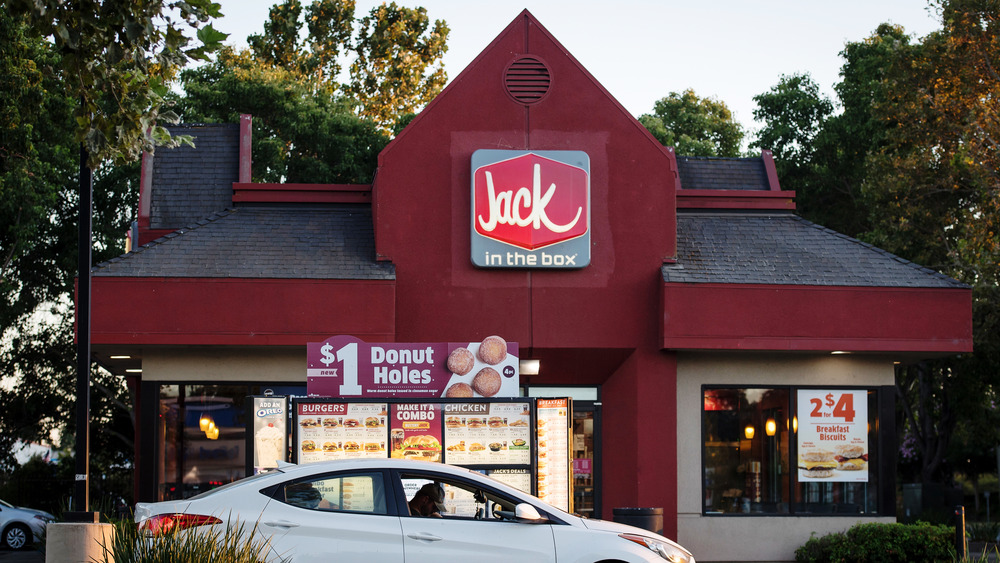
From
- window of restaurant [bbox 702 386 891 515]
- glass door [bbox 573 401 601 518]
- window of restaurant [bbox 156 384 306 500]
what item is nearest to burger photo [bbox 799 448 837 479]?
window of restaurant [bbox 702 386 891 515]

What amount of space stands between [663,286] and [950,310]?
4670 mm

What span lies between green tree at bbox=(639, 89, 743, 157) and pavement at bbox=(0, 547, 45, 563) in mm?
27370

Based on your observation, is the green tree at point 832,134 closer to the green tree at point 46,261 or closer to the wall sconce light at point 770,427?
the wall sconce light at point 770,427

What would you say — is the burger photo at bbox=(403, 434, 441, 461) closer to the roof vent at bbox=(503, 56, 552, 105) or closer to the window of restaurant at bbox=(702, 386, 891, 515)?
the window of restaurant at bbox=(702, 386, 891, 515)

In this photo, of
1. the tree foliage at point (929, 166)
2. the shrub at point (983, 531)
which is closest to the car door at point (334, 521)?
the tree foliage at point (929, 166)

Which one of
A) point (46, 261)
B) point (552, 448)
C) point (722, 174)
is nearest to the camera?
point (552, 448)

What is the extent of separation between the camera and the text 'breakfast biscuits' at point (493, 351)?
14312 mm

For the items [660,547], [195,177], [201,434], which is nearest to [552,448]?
[660,547]

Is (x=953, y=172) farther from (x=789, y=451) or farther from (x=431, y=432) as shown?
(x=431, y=432)

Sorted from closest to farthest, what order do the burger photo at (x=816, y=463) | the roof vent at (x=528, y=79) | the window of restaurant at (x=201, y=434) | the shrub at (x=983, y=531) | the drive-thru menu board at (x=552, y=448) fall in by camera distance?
the drive-thru menu board at (x=552, y=448), the window of restaurant at (x=201, y=434), the burger photo at (x=816, y=463), the roof vent at (x=528, y=79), the shrub at (x=983, y=531)

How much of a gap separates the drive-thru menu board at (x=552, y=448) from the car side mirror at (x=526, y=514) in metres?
4.71

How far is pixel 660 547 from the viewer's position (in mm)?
9883

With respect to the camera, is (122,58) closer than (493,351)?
Yes

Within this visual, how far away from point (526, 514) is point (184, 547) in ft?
9.64
